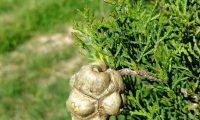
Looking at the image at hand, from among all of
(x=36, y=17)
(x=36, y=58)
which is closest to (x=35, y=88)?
(x=36, y=58)

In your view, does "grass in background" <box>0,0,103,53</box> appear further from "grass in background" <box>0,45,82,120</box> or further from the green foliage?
the green foliage

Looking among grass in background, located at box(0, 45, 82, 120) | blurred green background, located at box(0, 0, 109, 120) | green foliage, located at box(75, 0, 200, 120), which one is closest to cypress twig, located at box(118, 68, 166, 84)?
green foliage, located at box(75, 0, 200, 120)

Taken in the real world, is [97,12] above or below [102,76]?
below

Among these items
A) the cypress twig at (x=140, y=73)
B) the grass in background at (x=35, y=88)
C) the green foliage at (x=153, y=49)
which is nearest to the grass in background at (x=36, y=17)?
the grass in background at (x=35, y=88)

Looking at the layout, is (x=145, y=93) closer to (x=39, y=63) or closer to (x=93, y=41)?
(x=93, y=41)

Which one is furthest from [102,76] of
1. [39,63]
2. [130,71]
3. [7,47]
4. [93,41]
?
[7,47]
